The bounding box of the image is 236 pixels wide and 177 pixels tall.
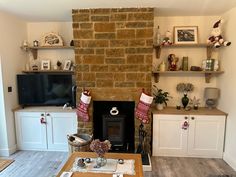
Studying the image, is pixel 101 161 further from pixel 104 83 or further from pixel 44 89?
pixel 44 89

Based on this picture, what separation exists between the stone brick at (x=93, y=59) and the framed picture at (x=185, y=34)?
1.38 meters

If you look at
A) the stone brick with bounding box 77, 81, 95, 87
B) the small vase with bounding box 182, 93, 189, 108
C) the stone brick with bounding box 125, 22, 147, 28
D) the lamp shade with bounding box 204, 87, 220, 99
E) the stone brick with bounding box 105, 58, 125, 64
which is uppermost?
the stone brick with bounding box 125, 22, 147, 28

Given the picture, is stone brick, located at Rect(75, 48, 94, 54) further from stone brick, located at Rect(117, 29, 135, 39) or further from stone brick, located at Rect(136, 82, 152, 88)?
stone brick, located at Rect(136, 82, 152, 88)

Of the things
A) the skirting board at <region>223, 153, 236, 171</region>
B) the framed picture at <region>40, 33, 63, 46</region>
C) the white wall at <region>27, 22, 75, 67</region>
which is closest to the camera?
the skirting board at <region>223, 153, 236, 171</region>

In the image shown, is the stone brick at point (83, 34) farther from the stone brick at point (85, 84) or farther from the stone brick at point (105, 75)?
the stone brick at point (85, 84)

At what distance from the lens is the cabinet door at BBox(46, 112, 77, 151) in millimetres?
3490

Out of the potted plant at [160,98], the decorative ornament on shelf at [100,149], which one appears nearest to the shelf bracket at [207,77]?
the potted plant at [160,98]

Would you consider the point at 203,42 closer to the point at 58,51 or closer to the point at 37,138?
the point at 58,51

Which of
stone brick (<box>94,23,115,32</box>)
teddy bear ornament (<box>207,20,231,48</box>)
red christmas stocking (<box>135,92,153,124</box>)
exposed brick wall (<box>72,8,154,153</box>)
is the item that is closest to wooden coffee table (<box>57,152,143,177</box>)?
red christmas stocking (<box>135,92,153,124</box>)

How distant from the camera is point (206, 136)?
325 centimetres

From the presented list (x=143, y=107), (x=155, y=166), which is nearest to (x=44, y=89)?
(x=143, y=107)

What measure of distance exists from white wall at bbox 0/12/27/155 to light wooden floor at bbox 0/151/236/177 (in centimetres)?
31

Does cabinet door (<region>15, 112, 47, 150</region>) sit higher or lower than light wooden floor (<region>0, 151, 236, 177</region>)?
higher

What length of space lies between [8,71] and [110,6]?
2058 millimetres
